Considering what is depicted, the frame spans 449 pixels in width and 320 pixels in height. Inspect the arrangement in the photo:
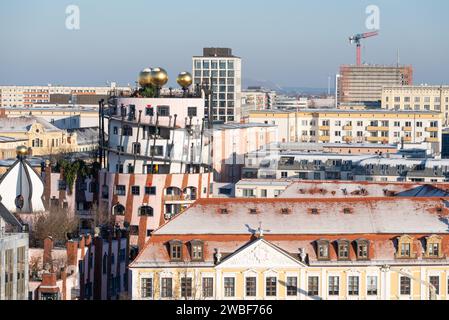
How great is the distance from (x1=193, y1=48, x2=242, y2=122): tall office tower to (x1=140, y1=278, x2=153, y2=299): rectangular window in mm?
67752

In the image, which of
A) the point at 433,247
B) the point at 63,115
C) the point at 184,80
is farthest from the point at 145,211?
the point at 63,115

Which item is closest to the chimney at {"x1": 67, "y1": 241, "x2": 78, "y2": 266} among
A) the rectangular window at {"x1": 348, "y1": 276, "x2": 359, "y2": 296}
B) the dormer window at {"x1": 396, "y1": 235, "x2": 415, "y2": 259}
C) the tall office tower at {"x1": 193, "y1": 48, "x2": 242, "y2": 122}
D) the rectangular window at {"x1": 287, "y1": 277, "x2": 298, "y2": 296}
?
the rectangular window at {"x1": 287, "y1": 277, "x2": 298, "y2": 296}

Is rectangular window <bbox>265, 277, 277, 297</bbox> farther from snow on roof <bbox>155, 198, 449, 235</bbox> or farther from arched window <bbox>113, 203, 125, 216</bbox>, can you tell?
arched window <bbox>113, 203, 125, 216</bbox>

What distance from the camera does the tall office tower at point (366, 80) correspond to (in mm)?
194375

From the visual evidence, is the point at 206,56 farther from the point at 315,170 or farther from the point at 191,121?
the point at 191,121

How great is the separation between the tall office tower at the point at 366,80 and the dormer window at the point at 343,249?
156070mm

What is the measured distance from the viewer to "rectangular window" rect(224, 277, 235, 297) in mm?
36344

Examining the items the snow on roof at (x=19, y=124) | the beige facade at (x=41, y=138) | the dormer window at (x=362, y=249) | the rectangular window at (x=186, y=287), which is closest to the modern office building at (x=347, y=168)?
the beige facade at (x=41, y=138)

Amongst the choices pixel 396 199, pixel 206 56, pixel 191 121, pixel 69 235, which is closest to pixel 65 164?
pixel 191 121

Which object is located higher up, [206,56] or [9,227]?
[206,56]

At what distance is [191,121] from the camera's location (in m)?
51.7
